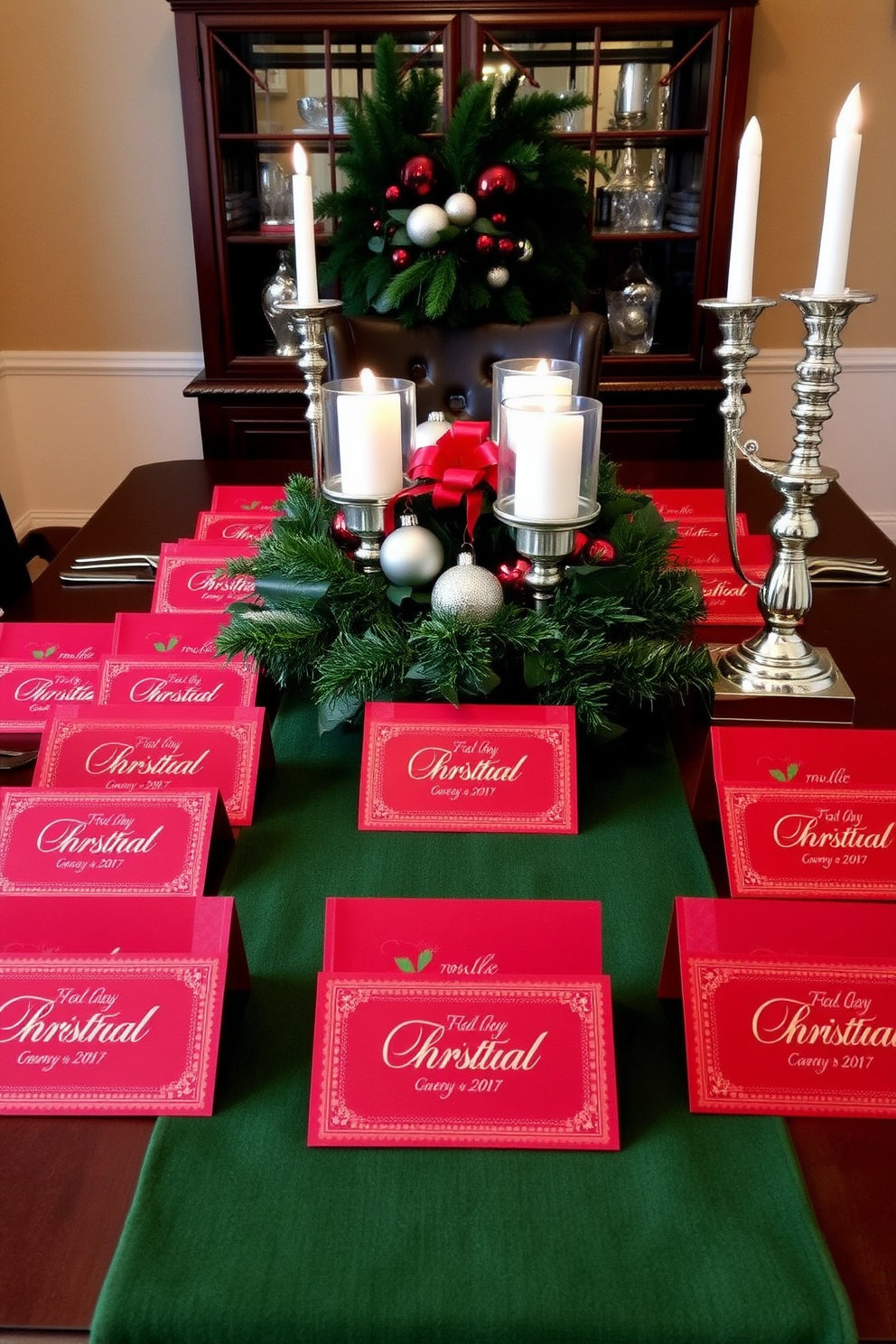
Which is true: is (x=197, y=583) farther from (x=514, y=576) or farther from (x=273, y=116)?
(x=273, y=116)

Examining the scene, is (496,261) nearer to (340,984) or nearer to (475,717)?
(475,717)

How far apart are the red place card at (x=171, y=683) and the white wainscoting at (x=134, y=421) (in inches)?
88.6

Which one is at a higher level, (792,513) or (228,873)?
(792,513)

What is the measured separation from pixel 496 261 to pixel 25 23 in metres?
1.58

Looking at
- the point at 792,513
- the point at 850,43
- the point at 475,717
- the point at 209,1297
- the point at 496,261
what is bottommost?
the point at 209,1297

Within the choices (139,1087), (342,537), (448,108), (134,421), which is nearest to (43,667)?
(342,537)

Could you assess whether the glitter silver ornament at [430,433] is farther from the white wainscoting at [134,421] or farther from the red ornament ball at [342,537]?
the white wainscoting at [134,421]

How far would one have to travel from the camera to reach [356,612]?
977 millimetres

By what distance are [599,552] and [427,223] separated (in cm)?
125

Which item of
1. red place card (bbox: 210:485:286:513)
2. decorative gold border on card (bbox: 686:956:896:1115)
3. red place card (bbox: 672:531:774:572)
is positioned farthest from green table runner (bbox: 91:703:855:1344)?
red place card (bbox: 210:485:286:513)

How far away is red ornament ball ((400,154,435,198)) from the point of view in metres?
2.01

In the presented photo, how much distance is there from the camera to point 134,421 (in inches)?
123

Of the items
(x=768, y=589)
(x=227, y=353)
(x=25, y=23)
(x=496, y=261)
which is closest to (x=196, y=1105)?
(x=768, y=589)

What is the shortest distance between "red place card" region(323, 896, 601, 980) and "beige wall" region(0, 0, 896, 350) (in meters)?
2.65
